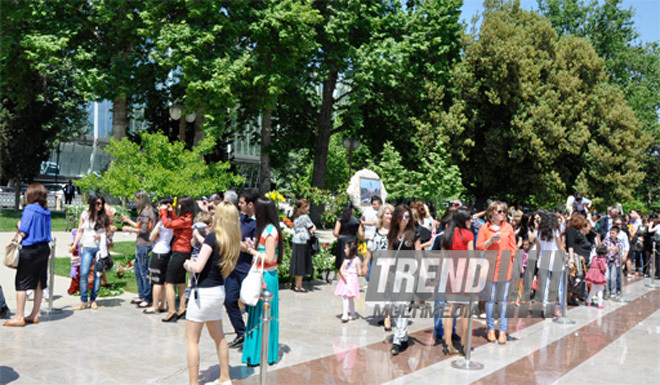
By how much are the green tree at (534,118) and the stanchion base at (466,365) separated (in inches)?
937

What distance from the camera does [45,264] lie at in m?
8.13

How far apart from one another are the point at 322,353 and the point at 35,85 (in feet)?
92.8

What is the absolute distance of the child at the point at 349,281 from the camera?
30.4ft

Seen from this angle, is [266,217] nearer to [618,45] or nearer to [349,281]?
[349,281]

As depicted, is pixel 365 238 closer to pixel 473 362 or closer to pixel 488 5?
pixel 473 362

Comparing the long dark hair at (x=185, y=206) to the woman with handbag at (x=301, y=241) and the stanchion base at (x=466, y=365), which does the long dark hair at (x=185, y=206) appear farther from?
the stanchion base at (x=466, y=365)

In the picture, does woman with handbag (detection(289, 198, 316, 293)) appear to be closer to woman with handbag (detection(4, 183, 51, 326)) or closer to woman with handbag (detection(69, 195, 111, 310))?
woman with handbag (detection(69, 195, 111, 310))

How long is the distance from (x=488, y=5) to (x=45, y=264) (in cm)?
3309

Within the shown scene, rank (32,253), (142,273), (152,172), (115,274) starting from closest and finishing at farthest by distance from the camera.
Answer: (32,253)
(142,273)
(115,274)
(152,172)

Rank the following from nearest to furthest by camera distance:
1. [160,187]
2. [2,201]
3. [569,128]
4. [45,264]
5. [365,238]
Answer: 1. [45,264]
2. [365,238]
3. [160,187]
4. [569,128]
5. [2,201]

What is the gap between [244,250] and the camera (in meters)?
6.84

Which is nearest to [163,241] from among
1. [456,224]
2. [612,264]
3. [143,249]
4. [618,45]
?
[143,249]

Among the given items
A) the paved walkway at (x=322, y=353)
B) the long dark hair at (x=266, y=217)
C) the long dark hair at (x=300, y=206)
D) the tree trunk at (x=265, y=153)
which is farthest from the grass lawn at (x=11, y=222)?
the long dark hair at (x=266, y=217)

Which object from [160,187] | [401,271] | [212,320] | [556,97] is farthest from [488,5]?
[212,320]
